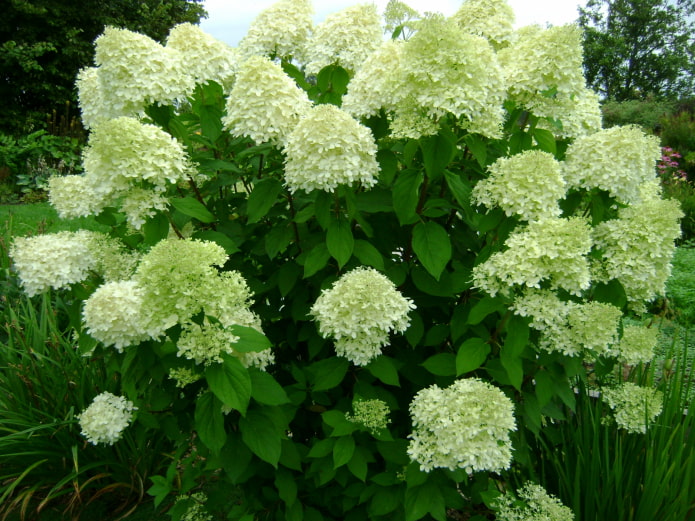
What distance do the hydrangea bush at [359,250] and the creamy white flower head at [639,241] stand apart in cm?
1

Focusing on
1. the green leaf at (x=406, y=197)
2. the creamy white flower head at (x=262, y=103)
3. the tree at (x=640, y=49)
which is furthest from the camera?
the tree at (x=640, y=49)

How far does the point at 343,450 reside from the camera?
2014 mm

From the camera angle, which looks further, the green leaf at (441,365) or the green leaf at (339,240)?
the green leaf at (441,365)

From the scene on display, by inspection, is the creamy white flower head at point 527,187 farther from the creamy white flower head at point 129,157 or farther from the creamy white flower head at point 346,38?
the creamy white flower head at point 129,157

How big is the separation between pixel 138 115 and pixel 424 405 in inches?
71.6

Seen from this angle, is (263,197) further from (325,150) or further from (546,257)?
(546,257)

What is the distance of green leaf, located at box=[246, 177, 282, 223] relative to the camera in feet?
7.34

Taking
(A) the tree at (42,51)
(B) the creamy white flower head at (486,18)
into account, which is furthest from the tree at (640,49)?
(B) the creamy white flower head at (486,18)

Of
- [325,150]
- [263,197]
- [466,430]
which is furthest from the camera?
[263,197]

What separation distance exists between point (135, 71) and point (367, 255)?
126cm

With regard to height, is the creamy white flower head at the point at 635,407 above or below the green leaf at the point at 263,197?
below

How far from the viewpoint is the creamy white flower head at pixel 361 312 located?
197 cm

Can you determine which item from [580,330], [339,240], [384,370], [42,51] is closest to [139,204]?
[339,240]

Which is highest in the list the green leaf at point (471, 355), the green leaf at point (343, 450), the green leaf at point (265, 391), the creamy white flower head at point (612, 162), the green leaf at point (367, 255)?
the creamy white flower head at point (612, 162)
